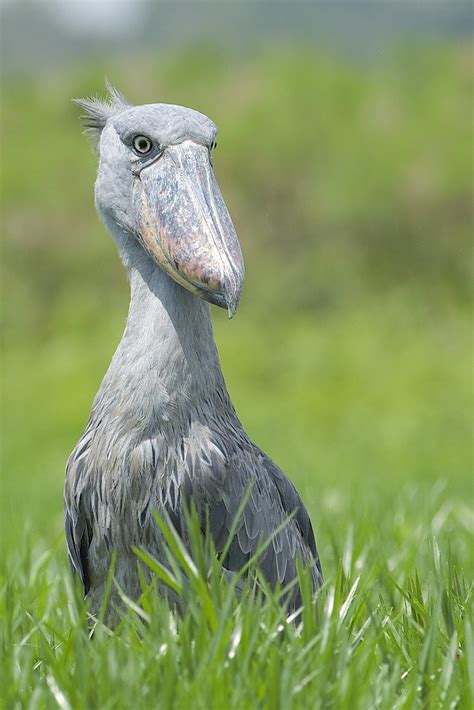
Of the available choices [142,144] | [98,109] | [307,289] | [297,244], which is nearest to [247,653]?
[142,144]

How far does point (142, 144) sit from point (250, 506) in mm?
917

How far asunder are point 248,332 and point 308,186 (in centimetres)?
234

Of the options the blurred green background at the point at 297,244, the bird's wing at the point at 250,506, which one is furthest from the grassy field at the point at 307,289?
the bird's wing at the point at 250,506

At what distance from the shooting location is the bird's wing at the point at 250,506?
239cm

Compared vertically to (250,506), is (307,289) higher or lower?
higher

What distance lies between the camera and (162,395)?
2387 mm

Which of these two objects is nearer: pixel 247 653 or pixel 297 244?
pixel 247 653

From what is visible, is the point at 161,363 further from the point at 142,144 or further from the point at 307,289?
the point at 307,289

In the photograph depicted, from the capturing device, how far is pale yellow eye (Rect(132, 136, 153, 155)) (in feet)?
8.04

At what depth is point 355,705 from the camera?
1.89 metres

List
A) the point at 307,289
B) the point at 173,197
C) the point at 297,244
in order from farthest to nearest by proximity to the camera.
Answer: the point at 297,244, the point at 307,289, the point at 173,197

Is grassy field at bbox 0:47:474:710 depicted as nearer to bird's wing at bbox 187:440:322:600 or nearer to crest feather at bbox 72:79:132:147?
bird's wing at bbox 187:440:322:600

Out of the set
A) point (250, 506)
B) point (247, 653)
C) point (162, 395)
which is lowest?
point (247, 653)

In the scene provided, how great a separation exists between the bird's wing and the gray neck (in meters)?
0.13
